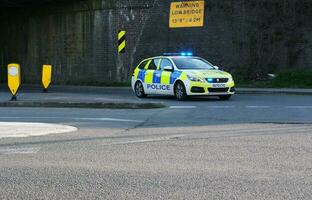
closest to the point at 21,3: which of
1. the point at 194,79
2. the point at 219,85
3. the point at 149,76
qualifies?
the point at 149,76

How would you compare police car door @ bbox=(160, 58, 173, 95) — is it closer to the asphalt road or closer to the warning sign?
the asphalt road

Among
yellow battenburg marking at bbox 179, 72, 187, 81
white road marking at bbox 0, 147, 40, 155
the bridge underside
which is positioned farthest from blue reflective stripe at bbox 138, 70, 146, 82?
the bridge underside

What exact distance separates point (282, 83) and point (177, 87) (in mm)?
7055

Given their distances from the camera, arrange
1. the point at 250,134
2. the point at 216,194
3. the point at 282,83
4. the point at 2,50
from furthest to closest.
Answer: the point at 2,50, the point at 282,83, the point at 250,134, the point at 216,194

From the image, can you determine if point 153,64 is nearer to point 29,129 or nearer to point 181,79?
point 181,79

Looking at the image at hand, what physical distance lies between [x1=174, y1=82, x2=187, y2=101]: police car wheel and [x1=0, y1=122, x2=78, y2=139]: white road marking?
6.66m

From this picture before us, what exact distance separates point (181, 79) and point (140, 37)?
10039 millimetres

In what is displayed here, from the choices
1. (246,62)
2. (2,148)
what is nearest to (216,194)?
(2,148)

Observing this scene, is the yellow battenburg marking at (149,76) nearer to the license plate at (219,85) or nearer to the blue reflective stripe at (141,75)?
the blue reflective stripe at (141,75)

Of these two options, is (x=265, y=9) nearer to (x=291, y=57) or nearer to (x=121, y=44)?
(x=291, y=57)

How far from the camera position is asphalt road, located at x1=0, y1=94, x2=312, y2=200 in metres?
5.93

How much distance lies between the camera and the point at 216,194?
5727mm

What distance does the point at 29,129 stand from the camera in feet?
34.7

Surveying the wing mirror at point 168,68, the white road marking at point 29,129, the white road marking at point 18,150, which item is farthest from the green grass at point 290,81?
the white road marking at point 18,150
